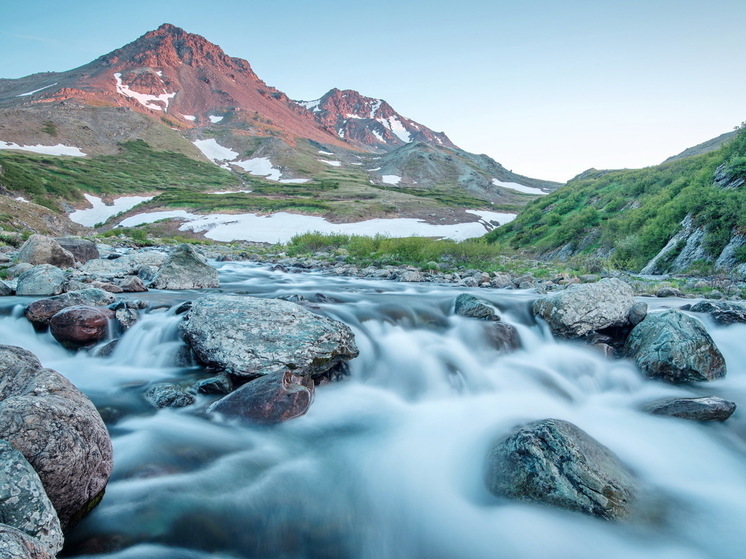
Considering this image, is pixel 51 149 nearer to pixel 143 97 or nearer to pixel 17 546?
pixel 143 97

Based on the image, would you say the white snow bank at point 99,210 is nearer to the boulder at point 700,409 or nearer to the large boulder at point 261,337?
the large boulder at point 261,337

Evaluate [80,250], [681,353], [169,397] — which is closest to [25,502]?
[169,397]

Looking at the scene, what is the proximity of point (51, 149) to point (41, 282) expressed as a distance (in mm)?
97859

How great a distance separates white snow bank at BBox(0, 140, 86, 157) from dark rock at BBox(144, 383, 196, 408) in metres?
97.9

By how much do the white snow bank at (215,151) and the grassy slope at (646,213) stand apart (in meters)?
107

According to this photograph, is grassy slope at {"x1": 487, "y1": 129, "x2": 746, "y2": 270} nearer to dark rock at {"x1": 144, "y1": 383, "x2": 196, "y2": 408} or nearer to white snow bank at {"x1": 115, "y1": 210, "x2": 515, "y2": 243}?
white snow bank at {"x1": 115, "y1": 210, "x2": 515, "y2": 243}

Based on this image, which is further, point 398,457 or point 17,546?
point 398,457

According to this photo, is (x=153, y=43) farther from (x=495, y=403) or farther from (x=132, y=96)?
(x=495, y=403)


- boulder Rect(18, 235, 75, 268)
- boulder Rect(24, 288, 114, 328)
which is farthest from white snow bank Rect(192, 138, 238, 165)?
boulder Rect(24, 288, 114, 328)

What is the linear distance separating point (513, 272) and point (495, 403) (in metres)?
8.75

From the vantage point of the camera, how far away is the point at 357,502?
3.36 metres

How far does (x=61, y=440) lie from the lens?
2.34 meters

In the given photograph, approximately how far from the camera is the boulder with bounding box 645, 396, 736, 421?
420cm

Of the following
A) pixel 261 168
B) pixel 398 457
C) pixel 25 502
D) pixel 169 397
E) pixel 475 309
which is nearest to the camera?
pixel 25 502
